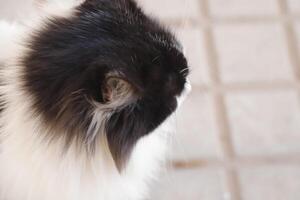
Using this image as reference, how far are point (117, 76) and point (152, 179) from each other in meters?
0.52

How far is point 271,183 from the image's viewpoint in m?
1.14

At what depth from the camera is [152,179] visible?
3.59 ft

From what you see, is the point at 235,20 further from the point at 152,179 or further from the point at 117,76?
the point at 117,76

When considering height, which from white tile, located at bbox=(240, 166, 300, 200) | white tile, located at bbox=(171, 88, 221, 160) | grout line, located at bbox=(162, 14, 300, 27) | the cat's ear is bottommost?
white tile, located at bbox=(240, 166, 300, 200)

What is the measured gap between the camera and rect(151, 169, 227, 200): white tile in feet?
3.67

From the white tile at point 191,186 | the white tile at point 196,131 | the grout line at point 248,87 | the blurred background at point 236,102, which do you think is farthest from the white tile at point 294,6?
the white tile at point 191,186

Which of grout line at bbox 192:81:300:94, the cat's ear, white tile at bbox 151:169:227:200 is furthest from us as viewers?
grout line at bbox 192:81:300:94

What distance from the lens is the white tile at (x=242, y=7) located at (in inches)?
52.2

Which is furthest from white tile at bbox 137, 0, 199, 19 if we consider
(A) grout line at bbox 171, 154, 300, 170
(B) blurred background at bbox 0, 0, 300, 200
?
(A) grout line at bbox 171, 154, 300, 170

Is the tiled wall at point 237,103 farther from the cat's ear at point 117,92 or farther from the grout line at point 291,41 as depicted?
the cat's ear at point 117,92

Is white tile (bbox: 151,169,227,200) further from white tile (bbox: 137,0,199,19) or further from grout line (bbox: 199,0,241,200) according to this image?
white tile (bbox: 137,0,199,19)

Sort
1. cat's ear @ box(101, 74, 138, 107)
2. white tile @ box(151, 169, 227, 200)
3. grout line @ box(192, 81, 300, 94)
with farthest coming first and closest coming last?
grout line @ box(192, 81, 300, 94)
white tile @ box(151, 169, 227, 200)
cat's ear @ box(101, 74, 138, 107)

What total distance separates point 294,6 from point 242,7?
157 millimetres

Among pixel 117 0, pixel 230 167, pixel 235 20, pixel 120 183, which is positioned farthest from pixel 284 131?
pixel 117 0
